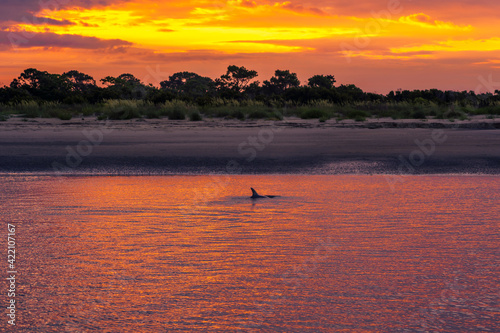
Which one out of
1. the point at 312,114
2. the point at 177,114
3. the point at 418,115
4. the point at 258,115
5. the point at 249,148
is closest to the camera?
the point at 249,148

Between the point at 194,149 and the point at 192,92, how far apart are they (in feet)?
181

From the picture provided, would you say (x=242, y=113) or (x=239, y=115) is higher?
(x=242, y=113)

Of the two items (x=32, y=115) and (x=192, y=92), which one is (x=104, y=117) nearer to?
(x=32, y=115)

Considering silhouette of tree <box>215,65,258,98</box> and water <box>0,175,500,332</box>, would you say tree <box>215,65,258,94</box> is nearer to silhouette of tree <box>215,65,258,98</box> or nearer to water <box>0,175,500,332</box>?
silhouette of tree <box>215,65,258,98</box>

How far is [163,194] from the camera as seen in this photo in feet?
33.9

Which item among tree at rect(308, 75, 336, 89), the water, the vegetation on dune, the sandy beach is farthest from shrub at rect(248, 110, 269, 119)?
tree at rect(308, 75, 336, 89)

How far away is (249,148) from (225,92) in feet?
119

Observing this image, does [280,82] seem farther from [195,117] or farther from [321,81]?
[195,117]

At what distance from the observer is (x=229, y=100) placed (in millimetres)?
44719

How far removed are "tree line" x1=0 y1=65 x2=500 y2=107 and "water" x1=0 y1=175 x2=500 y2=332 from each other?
108ft

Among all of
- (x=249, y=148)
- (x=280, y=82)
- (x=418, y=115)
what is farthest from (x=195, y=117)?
(x=280, y=82)

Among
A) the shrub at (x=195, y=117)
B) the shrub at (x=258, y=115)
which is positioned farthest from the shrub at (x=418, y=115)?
the shrub at (x=195, y=117)

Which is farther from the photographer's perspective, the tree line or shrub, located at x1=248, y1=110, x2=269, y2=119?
the tree line

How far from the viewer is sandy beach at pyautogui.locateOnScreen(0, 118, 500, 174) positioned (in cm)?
1469
